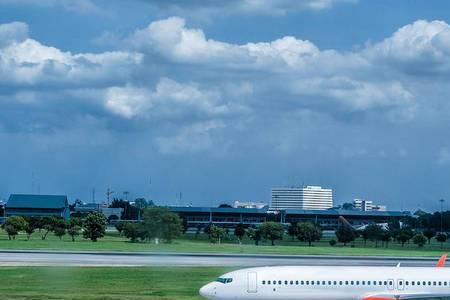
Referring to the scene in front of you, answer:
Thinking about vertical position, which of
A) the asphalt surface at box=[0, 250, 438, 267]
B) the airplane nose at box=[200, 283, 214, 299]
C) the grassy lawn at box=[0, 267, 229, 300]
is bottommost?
the grassy lawn at box=[0, 267, 229, 300]

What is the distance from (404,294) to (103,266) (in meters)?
34.8

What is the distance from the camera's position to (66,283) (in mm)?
54344

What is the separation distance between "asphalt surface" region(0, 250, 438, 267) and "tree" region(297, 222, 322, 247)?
147 ft

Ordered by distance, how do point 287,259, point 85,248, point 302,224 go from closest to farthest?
point 287,259
point 85,248
point 302,224

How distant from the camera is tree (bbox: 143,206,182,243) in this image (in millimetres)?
105188

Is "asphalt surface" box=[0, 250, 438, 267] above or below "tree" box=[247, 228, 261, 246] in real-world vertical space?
below

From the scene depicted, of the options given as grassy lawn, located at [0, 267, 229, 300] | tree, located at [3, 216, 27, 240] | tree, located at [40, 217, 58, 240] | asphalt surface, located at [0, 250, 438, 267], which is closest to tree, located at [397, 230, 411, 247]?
asphalt surface, located at [0, 250, 438, 267]

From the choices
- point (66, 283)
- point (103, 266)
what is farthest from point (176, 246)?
point (66, 283)

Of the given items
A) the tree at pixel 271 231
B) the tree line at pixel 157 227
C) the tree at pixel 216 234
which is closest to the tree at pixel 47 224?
the tree line at pixel 157 227

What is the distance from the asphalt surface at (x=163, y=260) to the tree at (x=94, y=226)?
102 ft

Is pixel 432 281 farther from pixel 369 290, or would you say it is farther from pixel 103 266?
pixel 103 266

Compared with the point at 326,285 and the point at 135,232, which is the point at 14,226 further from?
the point at 326,285

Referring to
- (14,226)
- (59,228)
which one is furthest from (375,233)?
(14,226)

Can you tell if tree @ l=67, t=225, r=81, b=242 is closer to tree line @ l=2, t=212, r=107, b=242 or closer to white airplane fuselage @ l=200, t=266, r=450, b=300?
tree line @ l=2, t=212, r=107, b=242
